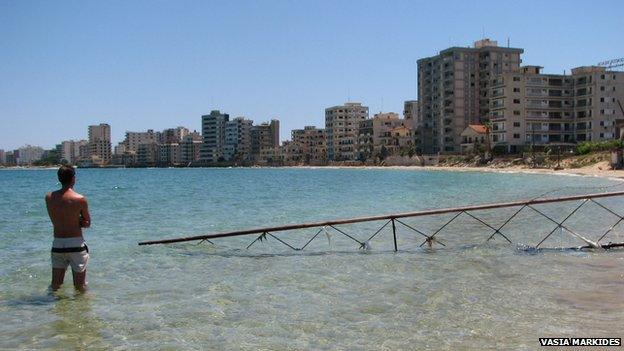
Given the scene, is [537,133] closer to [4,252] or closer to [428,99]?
[428,99]

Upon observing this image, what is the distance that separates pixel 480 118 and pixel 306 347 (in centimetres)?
14021

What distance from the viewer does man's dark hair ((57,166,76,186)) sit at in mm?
9234

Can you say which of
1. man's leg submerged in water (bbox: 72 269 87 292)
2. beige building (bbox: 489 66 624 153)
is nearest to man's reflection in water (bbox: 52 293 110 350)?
man's leg submerged in water (bbox: 72 269 87 292)

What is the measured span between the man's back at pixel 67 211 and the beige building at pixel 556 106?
11285 cm

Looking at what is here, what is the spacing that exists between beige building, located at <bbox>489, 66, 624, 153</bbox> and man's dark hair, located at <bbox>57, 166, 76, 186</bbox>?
113 meters

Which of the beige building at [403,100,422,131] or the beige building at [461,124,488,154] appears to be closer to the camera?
the beige building at [461,124,488,154]

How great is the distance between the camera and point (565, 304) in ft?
33.4

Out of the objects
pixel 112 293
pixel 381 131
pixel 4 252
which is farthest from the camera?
pixel 381 131

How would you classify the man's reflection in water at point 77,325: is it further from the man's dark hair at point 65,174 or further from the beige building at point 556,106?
the beige building at point 556,106

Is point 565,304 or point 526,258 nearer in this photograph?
point 565,304

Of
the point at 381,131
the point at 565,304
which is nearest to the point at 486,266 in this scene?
the point at 565,304

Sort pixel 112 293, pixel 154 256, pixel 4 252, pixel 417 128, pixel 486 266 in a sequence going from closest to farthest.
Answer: pixel 112 293, pixel 486 266, pixel 154 256, pixel 4 252, pixel 417 128

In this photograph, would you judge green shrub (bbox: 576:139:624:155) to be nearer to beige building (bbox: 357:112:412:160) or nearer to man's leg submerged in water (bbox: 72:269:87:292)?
beige building (bbox: 357:112:412:160)

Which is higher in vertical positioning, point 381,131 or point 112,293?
point 381,131
